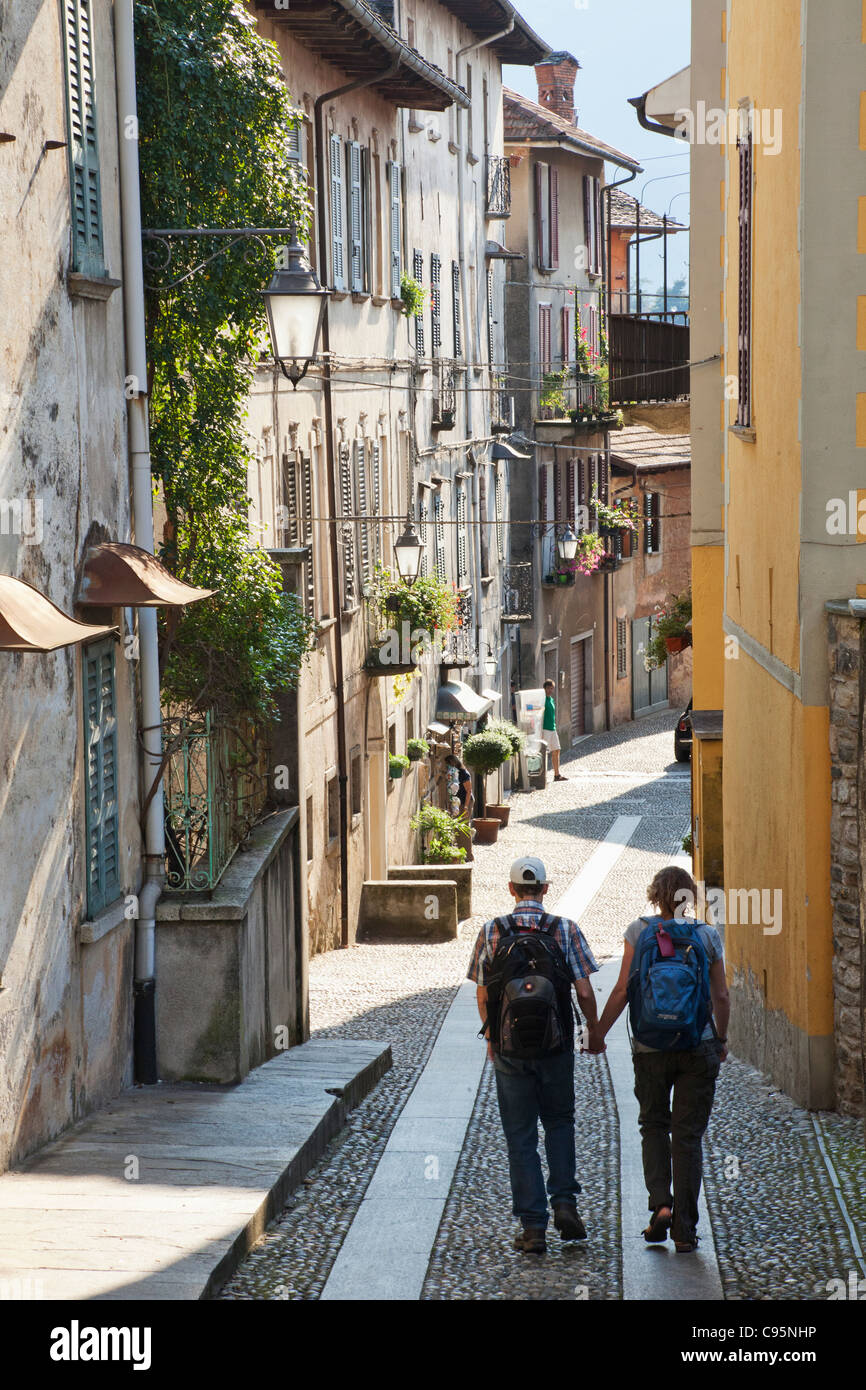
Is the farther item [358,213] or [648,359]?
[358,213]

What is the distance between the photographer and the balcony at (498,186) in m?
37.2

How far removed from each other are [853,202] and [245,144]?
12.2 feet

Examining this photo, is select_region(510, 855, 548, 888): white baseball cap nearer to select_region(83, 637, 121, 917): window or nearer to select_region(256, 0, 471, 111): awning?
select_region(83, 637, 121, 917): window

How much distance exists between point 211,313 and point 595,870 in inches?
671

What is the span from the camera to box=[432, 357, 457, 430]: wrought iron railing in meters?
29.9

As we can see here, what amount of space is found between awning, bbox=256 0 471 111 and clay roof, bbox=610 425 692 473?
947 inches

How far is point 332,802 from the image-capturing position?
22.0 m

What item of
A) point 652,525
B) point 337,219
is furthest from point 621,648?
point 337,219

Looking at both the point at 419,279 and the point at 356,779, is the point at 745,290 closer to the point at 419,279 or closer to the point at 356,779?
the point at 356,779

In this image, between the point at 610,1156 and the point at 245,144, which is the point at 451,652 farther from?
the point at 610,1156

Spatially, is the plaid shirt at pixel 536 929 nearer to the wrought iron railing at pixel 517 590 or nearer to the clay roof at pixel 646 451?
the wrought iron railing at pixel 517 590

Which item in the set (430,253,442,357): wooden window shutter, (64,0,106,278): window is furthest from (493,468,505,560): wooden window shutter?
(64,0,106,278): window

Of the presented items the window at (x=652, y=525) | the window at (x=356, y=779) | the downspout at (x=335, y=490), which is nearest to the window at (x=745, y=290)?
the downspout at (x=335, y=490)

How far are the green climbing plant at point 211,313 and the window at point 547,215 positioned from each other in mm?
31273
